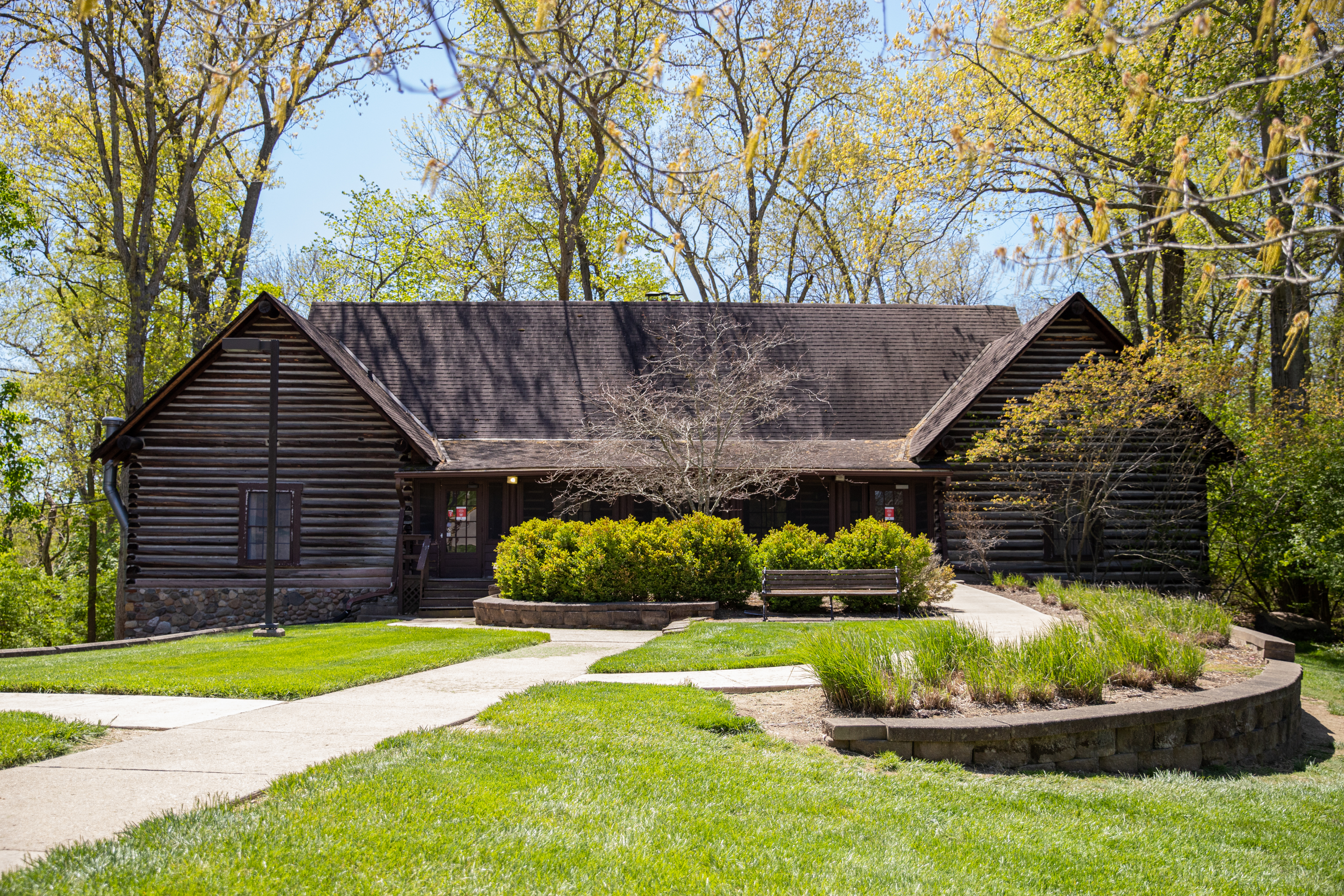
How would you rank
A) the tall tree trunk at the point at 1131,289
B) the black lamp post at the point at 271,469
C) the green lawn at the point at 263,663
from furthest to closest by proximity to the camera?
the tall tree trunk at the point at 1131,289 < the black lamp post at the point at 271,469 < the green lawn at the point at 263,663

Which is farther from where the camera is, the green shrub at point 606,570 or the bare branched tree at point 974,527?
the bare branched tree at point 974,527

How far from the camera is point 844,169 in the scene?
10383 mm

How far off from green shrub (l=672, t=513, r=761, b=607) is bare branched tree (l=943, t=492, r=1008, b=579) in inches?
275

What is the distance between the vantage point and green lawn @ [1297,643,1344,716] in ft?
39.6

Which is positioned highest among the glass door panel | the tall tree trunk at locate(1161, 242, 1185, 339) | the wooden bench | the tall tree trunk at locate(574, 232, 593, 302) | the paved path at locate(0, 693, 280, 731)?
the tall tree trunk at locate(574, 232, 593, 302)

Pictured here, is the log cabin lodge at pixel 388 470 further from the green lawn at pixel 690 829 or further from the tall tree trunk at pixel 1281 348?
the green lawn at pixel 690 829

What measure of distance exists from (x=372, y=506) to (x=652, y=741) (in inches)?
641

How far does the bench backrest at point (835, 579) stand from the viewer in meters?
14.8

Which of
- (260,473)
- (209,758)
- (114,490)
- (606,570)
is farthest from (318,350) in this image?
(209,758)

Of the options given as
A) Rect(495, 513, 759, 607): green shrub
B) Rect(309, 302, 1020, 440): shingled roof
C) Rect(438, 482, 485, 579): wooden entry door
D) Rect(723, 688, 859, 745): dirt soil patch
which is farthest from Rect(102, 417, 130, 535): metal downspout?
Rect(723, 688, 859, 745): dirt soil patch

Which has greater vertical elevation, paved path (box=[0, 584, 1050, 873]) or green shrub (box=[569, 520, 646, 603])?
green shrub (box=[569, 520, 646, 603])

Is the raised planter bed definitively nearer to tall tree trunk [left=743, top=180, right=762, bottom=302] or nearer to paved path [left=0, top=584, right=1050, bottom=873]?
paved path [left=0, top=584, right=1050, bottom=873]

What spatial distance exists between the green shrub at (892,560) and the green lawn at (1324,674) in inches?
212

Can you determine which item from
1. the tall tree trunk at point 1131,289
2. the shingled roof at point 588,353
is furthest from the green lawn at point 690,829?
the tall tree trunk at point 1131,289
